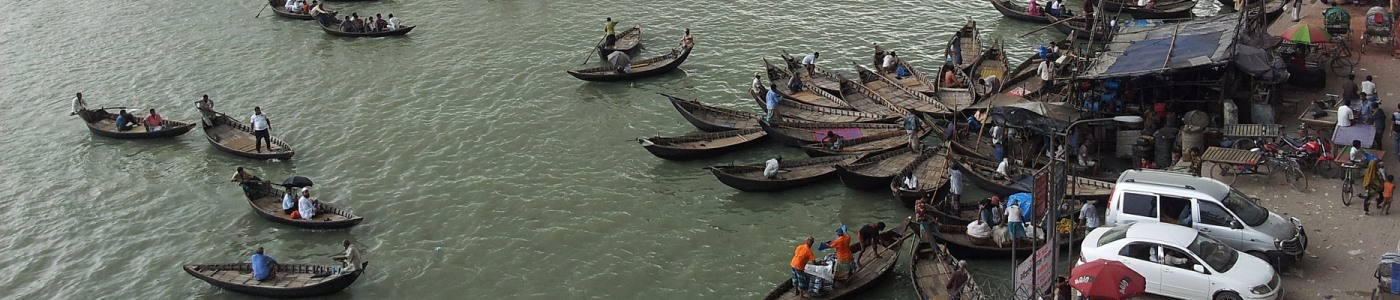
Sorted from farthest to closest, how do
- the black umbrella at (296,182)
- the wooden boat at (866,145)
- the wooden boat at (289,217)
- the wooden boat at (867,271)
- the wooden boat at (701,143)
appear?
the wooden boat at (701,143) < the wooden boat at (866,145) < the black umbrella at (296,182) < the wooden boat at (289,217) < the wooden boat at (867,271)

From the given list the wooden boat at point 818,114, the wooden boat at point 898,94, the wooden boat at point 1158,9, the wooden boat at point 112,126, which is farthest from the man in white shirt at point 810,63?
the wooden boat at point 112,126

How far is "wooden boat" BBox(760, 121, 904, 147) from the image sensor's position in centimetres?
3450

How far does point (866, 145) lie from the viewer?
111 feet

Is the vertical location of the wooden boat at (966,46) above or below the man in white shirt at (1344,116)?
below

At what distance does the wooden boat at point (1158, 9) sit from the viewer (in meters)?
44.5

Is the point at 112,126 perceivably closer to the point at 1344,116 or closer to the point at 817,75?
the point at 817,75

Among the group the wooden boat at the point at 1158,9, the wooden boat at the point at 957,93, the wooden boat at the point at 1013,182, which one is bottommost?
the wooden boat at the point at 1013,182

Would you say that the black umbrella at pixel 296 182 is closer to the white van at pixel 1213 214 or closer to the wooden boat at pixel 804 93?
the wooden boat at pixel 804 93

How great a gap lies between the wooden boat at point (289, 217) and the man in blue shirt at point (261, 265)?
3109 millimetres

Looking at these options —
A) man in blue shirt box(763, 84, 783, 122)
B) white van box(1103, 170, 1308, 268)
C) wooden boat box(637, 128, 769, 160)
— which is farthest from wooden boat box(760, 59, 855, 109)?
white van box(1103, 170, 1308, 268)

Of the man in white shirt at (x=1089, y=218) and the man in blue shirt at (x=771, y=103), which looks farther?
the man in blue shirt at (x=771, y=103)

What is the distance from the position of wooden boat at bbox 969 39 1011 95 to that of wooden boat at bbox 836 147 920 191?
20.4 ft

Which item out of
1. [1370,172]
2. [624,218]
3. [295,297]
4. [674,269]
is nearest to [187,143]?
[295,297]

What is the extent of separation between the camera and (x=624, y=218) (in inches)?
1240
